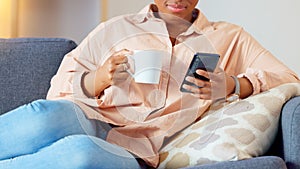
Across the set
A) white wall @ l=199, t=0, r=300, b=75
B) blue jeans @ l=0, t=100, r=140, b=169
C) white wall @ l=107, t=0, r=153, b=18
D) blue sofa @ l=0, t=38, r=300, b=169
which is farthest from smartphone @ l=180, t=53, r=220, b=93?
white wall @ l=107, t=0, r=153, b=18

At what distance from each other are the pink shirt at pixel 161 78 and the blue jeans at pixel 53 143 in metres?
0.11

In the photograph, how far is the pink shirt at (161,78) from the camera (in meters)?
1.14

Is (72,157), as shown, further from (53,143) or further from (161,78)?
(161,78)

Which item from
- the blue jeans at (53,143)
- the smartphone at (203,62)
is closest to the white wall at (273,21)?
the smartphone at (203,62)

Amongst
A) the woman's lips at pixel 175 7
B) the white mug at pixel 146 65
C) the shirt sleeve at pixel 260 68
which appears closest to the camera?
the white mug at pixel 146 65

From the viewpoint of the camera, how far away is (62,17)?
1.96 meters

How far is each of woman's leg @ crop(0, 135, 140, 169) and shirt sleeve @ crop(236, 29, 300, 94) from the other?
0.46 m

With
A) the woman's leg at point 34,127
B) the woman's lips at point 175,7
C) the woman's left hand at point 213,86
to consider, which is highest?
the woman's lips at point 175,7

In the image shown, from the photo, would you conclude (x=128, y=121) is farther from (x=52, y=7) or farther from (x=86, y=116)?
(x=52, y=7)

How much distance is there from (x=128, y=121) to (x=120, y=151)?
183 mm

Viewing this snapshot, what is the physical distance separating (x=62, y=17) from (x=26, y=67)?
65cm

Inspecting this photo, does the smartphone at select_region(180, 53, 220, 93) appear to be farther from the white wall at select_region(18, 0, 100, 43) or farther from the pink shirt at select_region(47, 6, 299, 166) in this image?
the white wall at select_region(18, 0, 100, 43)

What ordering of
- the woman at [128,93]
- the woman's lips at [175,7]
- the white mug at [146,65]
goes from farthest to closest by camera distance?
the woman's lips at [175,7], the white mug at [146,65], the woman at [128,93]

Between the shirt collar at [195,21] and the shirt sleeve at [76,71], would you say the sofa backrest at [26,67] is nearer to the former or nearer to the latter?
the shirt sleeve at [76,71]
